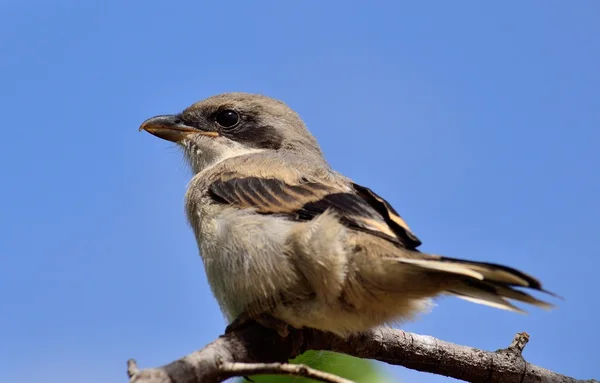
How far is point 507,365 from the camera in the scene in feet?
20.3

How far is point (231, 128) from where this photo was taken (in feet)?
23.8

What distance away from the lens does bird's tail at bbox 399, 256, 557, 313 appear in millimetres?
4312

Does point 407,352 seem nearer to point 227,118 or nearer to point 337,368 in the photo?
point 337,368

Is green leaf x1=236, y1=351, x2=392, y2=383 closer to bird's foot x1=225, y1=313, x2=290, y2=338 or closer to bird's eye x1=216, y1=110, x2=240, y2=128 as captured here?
bird's foot x1=225, y1=313, x2=290, y2=338

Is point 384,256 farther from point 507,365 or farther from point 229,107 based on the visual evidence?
point 229,107

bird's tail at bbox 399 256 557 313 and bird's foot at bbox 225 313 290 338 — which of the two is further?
bird's foot at bbox 225 313 290 338

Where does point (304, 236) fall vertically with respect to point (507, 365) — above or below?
above

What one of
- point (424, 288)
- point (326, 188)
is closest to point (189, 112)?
point (326, 188)

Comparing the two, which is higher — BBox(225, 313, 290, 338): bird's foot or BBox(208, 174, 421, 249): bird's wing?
BBox(208, 174, 421, 249): bird's wing

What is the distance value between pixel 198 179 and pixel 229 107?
4.32 feet

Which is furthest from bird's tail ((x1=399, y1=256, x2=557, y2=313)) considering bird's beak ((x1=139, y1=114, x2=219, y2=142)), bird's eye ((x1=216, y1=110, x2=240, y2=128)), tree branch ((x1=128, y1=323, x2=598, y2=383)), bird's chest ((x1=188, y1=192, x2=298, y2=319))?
bird's beak ((x1=139, y1=114, x2=219, y2=142))

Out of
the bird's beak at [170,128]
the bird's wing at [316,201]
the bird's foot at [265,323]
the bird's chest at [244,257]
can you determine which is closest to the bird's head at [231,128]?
the bird's beak at [170,128]

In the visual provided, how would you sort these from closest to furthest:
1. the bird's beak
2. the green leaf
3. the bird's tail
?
the bird's tail, the green leaf, the bird's beak

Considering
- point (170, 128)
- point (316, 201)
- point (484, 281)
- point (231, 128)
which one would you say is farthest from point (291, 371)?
point (170, 128)
